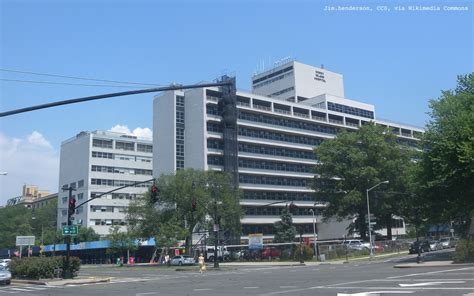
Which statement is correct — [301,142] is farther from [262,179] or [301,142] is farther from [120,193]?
[120,193]

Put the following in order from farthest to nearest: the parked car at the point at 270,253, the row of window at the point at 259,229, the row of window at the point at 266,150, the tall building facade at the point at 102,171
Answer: the tall building facade at the point at 102,171 < the row of window at the point at 259,229 < the row of window at the point at 266,150 < the parked car at the point at 270,253

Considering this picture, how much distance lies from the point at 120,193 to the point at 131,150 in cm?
1107

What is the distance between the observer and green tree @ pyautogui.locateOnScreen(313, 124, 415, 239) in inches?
3108

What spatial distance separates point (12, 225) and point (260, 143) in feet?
236

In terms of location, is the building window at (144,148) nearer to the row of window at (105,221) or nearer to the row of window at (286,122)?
the row of window at (105,221)

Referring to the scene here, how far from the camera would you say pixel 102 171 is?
117 metres

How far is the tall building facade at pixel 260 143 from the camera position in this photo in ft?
320

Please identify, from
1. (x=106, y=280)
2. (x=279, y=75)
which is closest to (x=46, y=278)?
(x=106, y=280)

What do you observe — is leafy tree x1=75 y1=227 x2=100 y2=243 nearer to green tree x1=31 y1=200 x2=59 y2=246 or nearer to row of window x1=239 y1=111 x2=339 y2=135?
green tree x1=31 y1=200 x2=59 y2=246

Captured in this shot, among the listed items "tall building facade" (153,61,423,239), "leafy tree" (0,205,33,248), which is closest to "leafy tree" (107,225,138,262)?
"tall building facade" (153,61,423,239)

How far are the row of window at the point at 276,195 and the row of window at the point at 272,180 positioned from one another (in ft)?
6.09

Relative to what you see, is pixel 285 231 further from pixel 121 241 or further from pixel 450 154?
Answer: pixel 450 154

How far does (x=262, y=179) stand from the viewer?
102562 mm

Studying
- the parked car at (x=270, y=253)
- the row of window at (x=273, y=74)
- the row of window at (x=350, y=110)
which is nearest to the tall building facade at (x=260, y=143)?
the row of window at (x=350, y=110)
